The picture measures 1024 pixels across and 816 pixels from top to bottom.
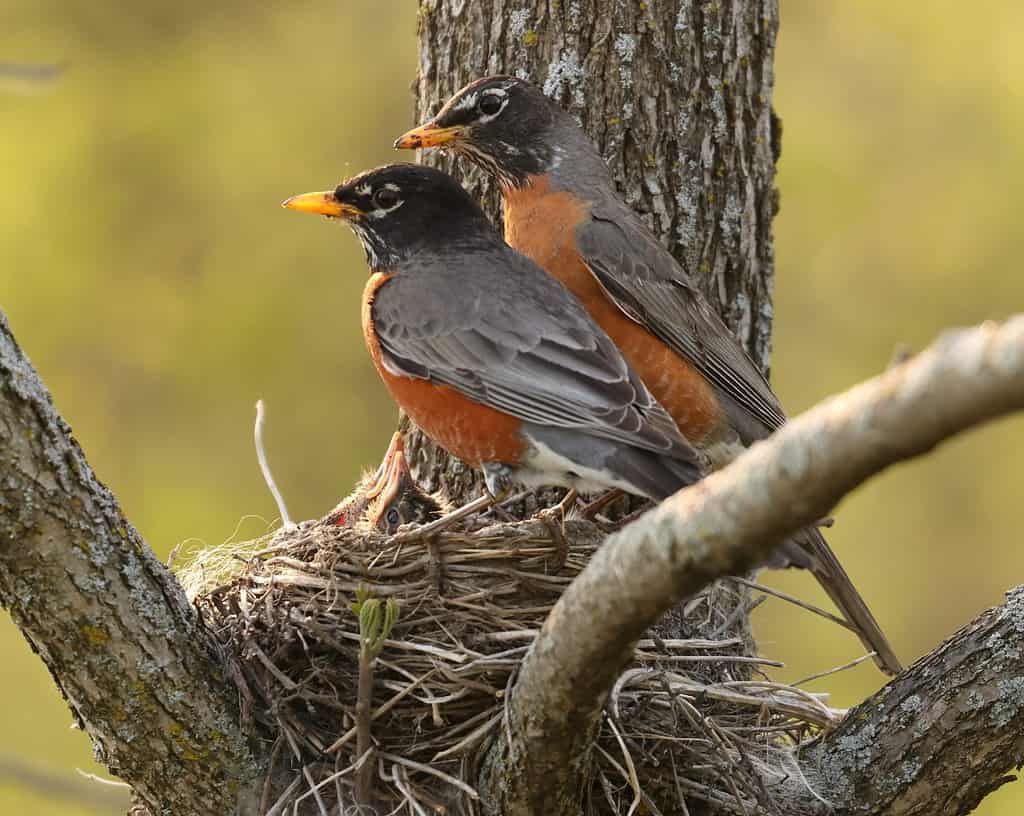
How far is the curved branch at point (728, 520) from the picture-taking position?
80.0 inches

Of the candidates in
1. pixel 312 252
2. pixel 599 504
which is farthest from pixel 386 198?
pixel 312 252

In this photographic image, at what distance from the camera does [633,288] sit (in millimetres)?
4758

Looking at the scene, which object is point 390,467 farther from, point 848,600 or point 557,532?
point 848,600

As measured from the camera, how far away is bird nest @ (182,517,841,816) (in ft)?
12.0

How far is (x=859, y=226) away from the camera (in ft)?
28.6

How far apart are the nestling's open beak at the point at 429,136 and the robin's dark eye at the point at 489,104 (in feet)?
0.31

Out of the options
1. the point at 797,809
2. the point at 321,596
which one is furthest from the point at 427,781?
the point at 797,809

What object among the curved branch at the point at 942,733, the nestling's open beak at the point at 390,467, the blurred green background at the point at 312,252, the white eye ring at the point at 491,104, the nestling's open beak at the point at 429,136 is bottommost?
the curved branch at the point at 942,733

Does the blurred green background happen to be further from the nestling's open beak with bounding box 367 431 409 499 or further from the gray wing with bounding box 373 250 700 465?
the gray wing with bounding box 373 250 700 465

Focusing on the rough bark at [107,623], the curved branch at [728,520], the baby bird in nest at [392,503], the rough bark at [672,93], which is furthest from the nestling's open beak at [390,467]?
the curved branch at [728,520]

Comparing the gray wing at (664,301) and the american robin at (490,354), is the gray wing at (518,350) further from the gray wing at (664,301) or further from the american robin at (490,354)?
the gray wing at (664,301)

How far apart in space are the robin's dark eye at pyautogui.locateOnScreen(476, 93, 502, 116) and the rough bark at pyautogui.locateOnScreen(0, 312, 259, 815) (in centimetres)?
204

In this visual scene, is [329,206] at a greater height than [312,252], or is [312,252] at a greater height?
[312,252]

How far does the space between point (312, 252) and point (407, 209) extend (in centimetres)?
359
